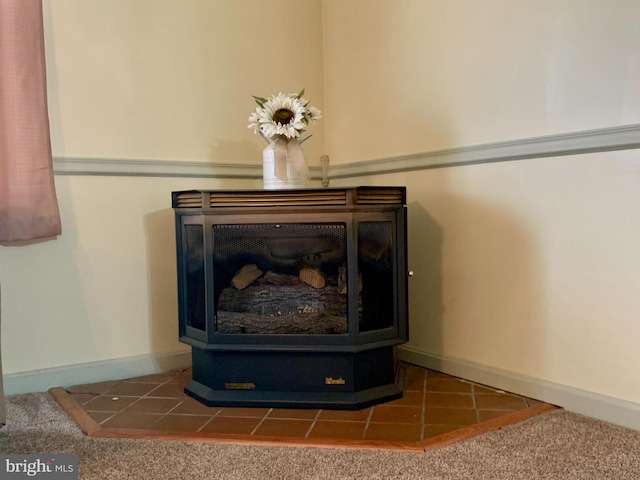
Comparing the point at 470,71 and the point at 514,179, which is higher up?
the point at 470,71

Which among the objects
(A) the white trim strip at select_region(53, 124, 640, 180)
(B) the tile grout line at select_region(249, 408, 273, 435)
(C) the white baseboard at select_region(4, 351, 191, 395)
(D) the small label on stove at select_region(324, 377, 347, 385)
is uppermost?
(A) the white trim strip at select_region(53, 124, 640, 180)

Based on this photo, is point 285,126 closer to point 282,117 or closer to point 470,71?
point 282,117

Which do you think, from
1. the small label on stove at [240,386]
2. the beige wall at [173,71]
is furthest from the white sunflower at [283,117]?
the small label on stove at [240,386]

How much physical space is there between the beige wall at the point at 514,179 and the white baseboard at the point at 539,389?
22mm

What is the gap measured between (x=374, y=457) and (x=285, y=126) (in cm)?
108

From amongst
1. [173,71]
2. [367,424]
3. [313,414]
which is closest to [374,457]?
[367,424]

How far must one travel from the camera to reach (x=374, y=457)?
1482 millimetres

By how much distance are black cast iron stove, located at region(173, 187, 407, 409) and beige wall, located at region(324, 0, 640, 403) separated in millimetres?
303

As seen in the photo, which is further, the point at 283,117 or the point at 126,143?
the point at 126,143

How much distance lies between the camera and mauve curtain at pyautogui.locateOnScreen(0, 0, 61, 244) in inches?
73.2

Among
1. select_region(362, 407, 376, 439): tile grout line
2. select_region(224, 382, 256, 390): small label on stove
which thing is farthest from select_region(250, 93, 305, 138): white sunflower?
select_region(362, 407, 376, 439): tile grout line

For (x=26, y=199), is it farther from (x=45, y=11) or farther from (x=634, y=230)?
(x=634, y=230)

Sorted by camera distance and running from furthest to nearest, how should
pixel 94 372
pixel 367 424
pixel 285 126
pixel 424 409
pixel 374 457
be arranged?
pixel 94 372, pixel 285 126, pixel 424 409, pixel 367 424, pixel 374 457

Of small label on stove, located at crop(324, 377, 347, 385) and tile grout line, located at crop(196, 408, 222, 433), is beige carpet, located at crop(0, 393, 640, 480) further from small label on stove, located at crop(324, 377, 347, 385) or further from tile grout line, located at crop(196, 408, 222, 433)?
small label on stove, located at crop(324, 377, 347, 385)
